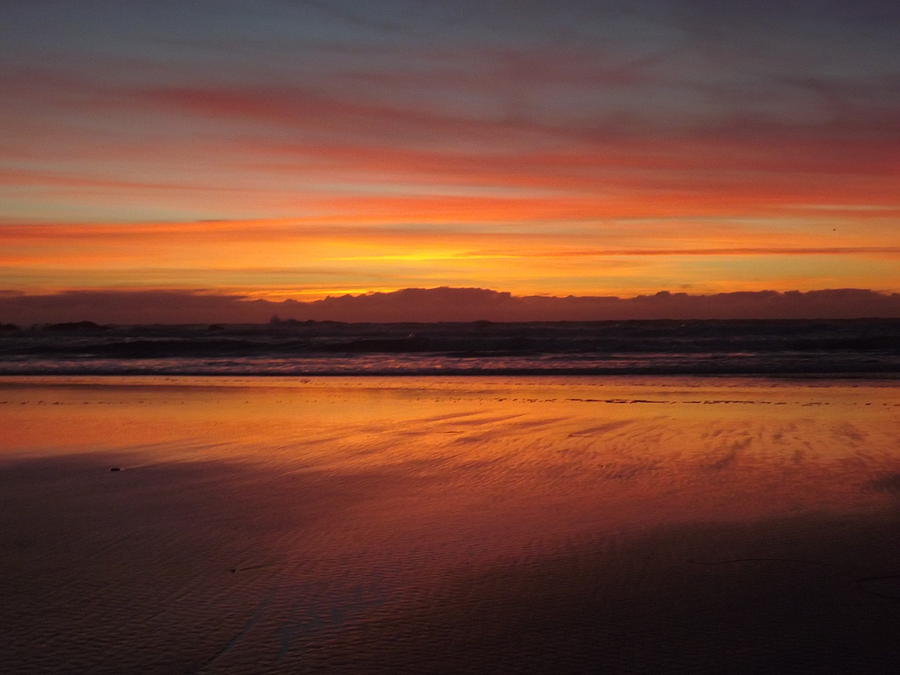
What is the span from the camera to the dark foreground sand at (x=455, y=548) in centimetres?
345

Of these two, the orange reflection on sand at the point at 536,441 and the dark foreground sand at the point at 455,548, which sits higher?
the orange reflection on sand at the point at 536,441

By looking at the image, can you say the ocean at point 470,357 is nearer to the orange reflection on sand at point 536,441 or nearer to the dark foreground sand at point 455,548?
the orange reflection on sand at point 536,441

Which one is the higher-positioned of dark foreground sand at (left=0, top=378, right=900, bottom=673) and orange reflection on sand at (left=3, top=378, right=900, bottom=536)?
orange reflection on sand at (left=3, top=378, right=900, bottom=536)

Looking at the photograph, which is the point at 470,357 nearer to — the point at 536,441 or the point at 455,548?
Result: the point at 536,441

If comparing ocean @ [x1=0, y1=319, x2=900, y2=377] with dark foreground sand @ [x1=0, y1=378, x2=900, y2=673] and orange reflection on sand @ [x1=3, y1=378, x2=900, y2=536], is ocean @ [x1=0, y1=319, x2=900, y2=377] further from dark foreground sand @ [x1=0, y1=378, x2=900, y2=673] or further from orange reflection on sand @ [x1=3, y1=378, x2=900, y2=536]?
dark foreground sand @ [x1=0, y1=378, x2=900, y2=673]

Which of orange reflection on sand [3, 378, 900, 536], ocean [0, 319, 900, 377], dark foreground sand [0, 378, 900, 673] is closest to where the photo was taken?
dark foreground sand [0, 378, 900, 673]

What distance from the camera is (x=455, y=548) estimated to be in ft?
16.2

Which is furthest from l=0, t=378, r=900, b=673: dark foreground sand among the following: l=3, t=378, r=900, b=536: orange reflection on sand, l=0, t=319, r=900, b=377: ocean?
l=0, t=319, r=900, b=377: ocean

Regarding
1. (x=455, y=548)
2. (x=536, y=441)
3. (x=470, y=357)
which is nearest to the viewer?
(x=455, y=548)

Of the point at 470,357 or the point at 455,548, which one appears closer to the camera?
the point at 455,548

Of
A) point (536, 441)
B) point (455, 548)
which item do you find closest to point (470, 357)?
point (536, 441)

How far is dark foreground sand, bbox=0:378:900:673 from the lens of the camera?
→ 3.45m

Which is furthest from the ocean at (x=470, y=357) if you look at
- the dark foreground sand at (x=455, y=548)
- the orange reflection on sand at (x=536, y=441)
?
the dark foreground sand at (x=455, y=548)

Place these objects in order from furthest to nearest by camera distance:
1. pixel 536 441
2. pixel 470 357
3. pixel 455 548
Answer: pixel 470 357 < pixel 536 441 < pixel 455 548
